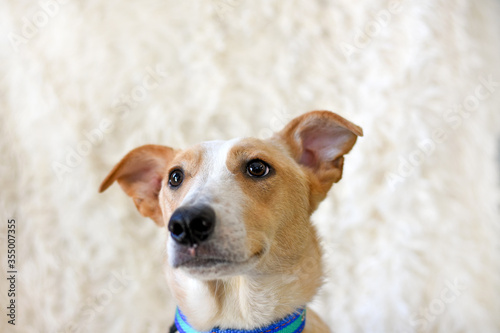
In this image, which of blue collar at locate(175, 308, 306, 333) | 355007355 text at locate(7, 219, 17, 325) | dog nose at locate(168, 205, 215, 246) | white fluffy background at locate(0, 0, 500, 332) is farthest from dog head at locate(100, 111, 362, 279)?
355007355 text at locate(7, 219, 17, 325)

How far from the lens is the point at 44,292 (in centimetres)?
240

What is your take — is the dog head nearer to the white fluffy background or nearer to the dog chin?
the dog chin

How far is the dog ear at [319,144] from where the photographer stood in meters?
1.88

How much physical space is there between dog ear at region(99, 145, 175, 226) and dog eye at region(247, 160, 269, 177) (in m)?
0.42

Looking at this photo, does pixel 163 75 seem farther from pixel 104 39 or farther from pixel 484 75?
pixel 484 75

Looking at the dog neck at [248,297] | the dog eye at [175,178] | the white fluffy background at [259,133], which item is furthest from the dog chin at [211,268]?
the white fluffy background at [259,133]

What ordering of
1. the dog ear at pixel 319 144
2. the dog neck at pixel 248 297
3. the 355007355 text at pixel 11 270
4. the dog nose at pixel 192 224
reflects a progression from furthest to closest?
the 355007355 text at pixel 11 270
the dog ear at pixel 319 144
the dog neck at pixel 248 297
the dog nose at pixel 192 224

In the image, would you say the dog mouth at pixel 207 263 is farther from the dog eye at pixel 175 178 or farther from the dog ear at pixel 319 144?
the dog ear at pixel 319 144

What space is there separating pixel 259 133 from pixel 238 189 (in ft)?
3.53

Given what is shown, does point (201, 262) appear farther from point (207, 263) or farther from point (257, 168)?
point (257, 168)

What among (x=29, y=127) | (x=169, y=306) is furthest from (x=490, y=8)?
(x=29, y=127)

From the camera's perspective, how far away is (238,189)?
5.14 ft

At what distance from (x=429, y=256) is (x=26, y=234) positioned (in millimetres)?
2008

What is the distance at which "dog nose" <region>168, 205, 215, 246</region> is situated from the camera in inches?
52.5
